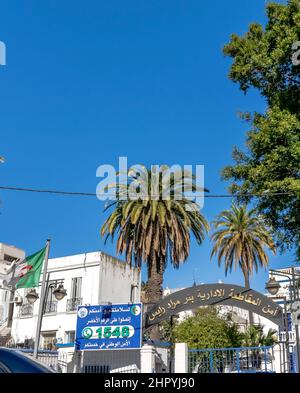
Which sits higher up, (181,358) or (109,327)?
(109,327)

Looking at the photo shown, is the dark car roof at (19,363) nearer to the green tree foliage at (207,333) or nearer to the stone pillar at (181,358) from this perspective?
the stone pillar at (181,358)

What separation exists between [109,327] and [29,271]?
4.20 m

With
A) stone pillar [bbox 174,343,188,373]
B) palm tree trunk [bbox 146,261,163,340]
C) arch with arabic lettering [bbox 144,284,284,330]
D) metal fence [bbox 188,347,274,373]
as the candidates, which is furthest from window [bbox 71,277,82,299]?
stone pillar [bbox 174,343,188,373]

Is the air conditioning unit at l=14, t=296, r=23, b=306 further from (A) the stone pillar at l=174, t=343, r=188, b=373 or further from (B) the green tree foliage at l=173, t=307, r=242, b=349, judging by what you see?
(A) the stone pillar at l=174, t=343, r=188, b=373

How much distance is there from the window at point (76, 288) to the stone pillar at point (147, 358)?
15950 millimetres

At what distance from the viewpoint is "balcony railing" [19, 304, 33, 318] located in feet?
124

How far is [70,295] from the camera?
3631 cm

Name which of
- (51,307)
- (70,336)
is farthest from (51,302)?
(70,336)

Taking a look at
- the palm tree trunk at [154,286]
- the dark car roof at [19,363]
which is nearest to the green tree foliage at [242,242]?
the palm tree trunk at [154,286]

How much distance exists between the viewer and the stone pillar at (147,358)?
66.6ft

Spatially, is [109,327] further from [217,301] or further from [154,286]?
[154,286]

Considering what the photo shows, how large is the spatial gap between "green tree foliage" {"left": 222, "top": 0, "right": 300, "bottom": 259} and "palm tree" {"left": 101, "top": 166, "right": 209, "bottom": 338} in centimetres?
932
